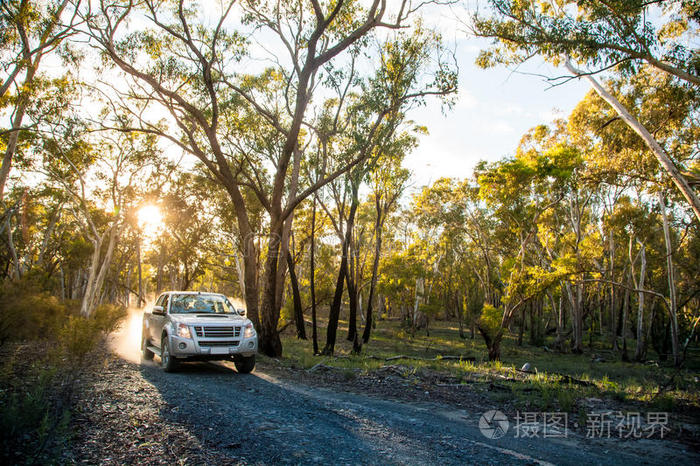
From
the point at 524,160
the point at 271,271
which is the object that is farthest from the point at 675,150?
the point at 271,271

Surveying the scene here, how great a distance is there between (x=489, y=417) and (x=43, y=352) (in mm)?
9924

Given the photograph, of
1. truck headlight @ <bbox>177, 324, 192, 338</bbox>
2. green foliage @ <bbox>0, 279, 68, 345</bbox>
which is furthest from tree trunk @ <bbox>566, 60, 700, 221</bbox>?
green foliage @ <bbox>0, 279, 68, 345</bbox>

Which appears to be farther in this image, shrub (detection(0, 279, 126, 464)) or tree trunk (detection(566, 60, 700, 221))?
tree trunk (detection(566, 60, 700, 221))

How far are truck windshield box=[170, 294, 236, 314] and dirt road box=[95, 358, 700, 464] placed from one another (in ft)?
9.06

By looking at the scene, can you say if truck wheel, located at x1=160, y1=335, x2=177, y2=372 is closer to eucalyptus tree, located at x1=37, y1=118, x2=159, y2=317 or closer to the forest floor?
the forest floor

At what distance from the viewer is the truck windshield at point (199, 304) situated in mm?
9812

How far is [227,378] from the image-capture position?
868 centimetres

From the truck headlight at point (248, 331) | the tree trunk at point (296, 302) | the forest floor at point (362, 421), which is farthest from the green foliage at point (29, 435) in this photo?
the tree trunk at point (296, 302)

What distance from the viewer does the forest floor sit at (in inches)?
169

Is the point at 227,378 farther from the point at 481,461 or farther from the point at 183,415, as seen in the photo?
the point at 481,461

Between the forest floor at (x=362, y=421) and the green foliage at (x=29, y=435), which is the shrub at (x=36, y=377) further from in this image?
the forest floor at (x=362, y=421)

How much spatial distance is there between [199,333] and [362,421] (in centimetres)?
465

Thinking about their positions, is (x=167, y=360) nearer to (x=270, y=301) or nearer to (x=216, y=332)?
(x=216, y=332)

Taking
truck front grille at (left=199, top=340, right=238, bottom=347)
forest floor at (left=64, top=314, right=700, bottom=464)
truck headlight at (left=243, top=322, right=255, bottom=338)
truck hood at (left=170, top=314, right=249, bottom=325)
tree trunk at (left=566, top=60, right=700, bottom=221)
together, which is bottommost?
forest floor at (left=64, top=314, right=700, bottom=464)
